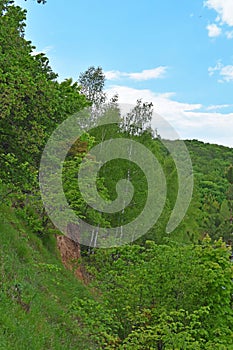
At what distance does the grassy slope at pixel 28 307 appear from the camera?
255 inches

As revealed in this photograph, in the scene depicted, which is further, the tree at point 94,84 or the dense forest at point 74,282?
the tree at point 94,84

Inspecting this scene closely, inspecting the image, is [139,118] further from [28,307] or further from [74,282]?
[28,307]

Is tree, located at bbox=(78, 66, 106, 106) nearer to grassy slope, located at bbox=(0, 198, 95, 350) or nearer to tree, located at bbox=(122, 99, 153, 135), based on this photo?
tree, located at bbox=(122, 99, 153, 135)

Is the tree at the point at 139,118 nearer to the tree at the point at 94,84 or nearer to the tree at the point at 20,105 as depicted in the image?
the tree at the point at 94,84

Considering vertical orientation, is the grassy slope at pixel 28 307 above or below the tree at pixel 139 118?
below

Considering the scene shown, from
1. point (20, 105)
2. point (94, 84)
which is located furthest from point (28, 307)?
point (94, 84)

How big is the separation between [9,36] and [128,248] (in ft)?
20.8

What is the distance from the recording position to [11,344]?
593cm

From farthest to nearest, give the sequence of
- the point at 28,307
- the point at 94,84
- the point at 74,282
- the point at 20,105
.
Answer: the point at 94,84, the point at 74,282, the point at 20,105, the point at 28,307

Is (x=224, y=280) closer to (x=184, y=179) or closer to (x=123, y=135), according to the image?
(x=123, y=135)

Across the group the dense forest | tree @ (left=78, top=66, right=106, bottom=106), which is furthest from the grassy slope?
tree @ (left=78, top=66, right=106, bottom=106)

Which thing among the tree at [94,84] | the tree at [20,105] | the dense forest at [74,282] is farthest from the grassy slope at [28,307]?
the tree at [94,84]

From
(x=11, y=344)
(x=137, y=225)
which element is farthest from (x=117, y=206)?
(x=11, y=344)

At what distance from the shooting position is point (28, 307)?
8.06 m
